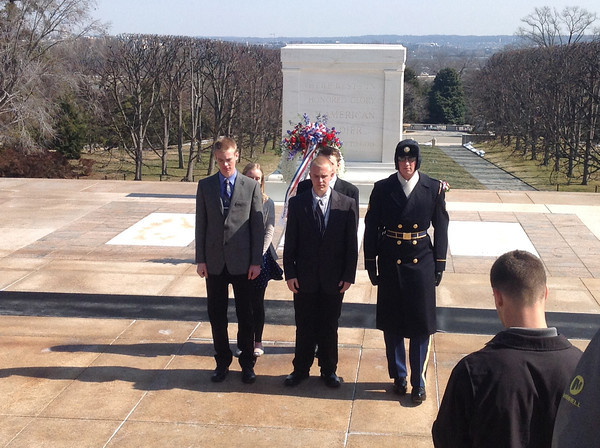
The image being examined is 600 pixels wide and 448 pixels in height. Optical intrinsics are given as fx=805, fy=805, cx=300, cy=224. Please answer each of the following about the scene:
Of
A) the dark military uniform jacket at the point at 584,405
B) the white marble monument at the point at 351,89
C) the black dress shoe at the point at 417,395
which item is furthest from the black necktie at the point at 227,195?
the white marble monument at the point at 351,89

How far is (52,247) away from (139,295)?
2.26m

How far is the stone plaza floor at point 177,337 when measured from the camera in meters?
4.46

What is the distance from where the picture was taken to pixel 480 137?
59.4 m

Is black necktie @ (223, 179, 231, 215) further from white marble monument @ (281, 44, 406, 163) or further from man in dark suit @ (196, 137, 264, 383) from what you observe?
white marble monument @ (281, 44, 406, 163)

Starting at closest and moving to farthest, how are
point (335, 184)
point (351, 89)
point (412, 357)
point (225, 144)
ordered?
1. point (412, 357)
2. point (225, 144)
3. point (335, 184)
4. point (351, 89)

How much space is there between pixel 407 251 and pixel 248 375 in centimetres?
128

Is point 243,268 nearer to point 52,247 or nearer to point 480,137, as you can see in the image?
point 52,247

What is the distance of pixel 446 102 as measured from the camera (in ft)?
235

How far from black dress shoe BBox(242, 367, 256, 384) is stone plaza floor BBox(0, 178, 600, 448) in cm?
4

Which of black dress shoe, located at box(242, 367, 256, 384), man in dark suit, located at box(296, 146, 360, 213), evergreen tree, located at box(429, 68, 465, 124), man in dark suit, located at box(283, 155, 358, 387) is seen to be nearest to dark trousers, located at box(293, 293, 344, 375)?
man in dark suit, located at box(283, 155, 358, 387)

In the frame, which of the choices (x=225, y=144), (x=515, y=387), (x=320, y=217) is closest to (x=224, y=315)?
(x=320, y=217)

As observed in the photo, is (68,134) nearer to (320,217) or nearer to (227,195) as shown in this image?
(227,195)

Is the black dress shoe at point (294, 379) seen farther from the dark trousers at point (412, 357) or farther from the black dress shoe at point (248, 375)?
the dark trousers at point (412, 357)

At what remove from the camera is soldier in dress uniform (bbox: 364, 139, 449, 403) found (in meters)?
4.80
